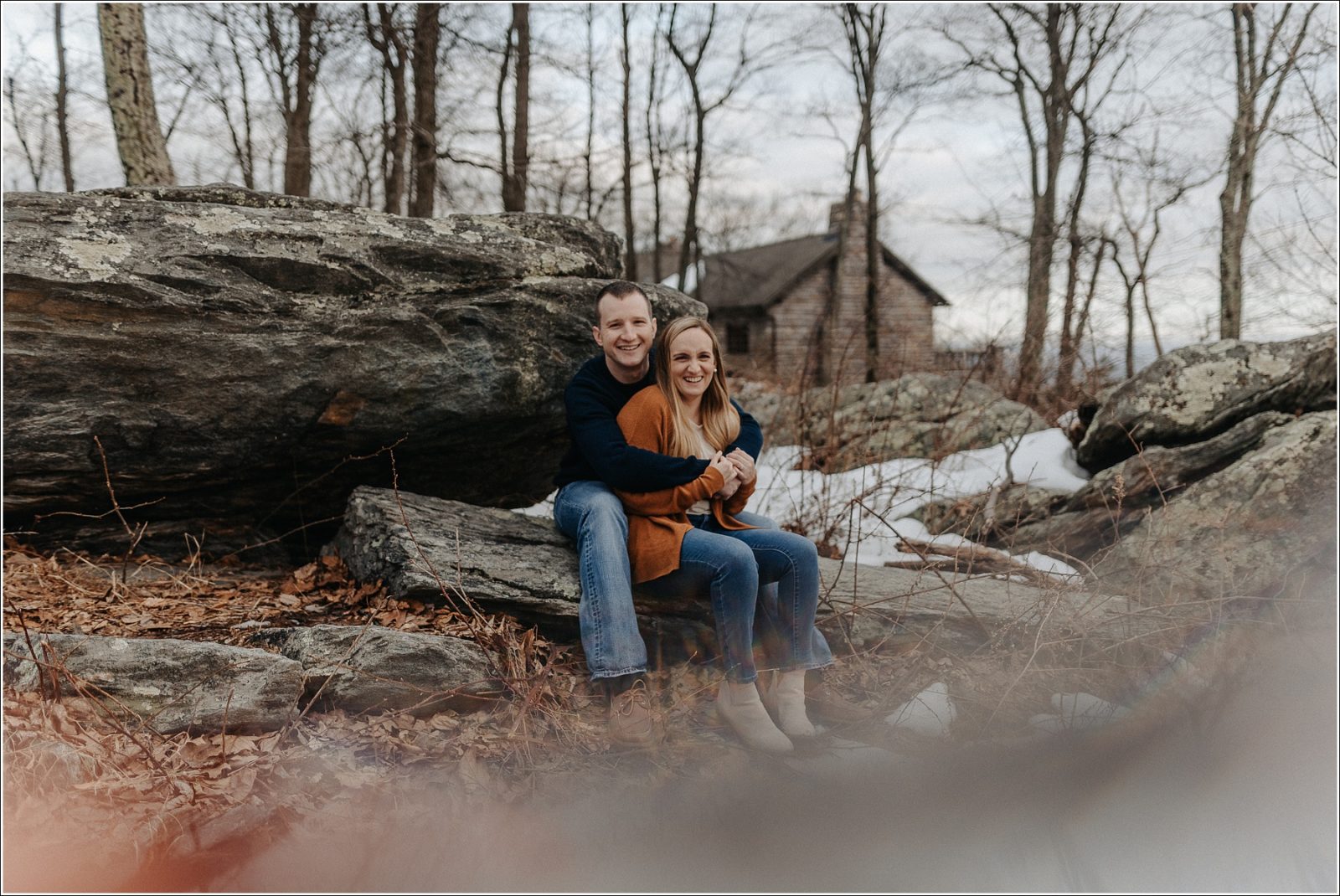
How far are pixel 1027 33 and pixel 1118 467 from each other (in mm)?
11206

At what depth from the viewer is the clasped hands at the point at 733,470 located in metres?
3.75

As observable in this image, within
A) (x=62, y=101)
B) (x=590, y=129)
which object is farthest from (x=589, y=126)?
(x=62, y=101)

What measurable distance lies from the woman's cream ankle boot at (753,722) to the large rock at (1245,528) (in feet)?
6.92

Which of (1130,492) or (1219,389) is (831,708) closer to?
(1130,492)

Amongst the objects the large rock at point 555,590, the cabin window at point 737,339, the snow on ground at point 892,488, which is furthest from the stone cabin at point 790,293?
the large rock at point 555,590

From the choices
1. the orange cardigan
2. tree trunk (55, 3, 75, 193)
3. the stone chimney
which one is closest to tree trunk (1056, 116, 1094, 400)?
the stone chimney

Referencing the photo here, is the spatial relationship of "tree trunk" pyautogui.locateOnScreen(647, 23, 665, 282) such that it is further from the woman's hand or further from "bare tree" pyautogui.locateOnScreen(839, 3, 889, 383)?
the woman's hand

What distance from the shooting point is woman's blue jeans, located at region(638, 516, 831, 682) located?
3.63 meters

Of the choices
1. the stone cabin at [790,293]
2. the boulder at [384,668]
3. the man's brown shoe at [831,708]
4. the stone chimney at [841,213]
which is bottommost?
the man's brown shoe at [831,708]

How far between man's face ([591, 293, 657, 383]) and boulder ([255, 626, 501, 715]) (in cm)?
141

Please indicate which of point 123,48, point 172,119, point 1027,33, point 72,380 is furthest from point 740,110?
point 72,380

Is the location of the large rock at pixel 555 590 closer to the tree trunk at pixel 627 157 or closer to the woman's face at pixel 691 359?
the woman's face at pixel 691 359

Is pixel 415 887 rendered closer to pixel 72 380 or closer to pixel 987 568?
pixel 72 380

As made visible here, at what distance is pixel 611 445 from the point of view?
376cm
